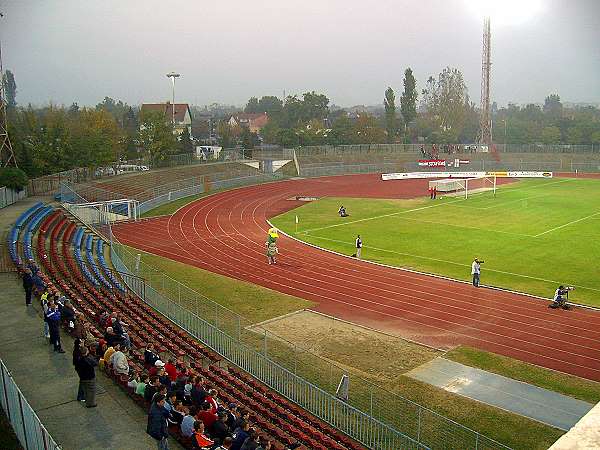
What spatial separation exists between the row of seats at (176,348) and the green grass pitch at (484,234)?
1674 cm

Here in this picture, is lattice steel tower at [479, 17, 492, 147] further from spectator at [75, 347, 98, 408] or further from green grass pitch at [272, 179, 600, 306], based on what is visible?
spectator at [75, 347, 98, 408]

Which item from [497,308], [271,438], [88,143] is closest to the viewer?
[271,438]

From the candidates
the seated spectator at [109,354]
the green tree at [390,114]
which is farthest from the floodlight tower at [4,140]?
the green tree at [390,114]

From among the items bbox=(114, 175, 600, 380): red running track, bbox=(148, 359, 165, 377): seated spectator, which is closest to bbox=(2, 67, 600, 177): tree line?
bbox=(114, 175, 600, 380): red running track

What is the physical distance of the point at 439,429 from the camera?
49.4 feet

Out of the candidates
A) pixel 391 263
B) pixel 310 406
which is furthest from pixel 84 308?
pixel 391 263

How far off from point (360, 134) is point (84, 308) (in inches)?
3966

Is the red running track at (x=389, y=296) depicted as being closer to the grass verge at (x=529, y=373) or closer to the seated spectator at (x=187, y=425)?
the grass verge at (x=529, y=373)

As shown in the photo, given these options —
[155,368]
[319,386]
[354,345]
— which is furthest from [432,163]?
[155,368]

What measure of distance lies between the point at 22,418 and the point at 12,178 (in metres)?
33.6

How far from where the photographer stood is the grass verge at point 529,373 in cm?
1781

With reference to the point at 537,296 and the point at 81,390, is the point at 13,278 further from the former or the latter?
the point at 537,296

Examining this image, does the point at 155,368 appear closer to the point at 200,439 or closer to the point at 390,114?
the point at 200,439

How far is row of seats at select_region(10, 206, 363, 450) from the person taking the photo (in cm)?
1355
